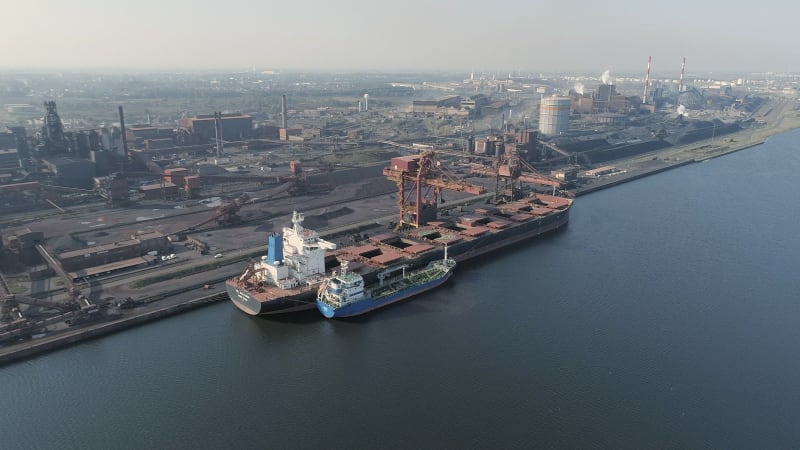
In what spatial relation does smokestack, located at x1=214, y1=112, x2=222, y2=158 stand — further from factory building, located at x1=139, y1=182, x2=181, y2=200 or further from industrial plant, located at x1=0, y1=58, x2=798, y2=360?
factory building, located at x1=139, y1=182, x2=181, y2=200

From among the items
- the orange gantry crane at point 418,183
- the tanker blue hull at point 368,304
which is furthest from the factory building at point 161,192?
the tanker blue hull at point 368,304

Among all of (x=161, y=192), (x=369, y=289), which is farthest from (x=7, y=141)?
(x=369, y=289)

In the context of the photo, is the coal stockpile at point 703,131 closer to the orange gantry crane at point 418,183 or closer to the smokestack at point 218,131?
the orange gantry crane at point 418,183

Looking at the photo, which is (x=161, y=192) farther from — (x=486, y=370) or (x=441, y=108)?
(x=441, y=108)

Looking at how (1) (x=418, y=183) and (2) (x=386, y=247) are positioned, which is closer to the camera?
(2) (x=386, y=247)

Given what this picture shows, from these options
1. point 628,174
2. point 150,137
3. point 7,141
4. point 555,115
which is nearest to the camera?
point 7,141

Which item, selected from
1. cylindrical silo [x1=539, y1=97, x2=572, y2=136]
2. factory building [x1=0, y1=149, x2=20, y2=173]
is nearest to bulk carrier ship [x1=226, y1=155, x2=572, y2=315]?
factory building [x1=0, y1=149, x2=20, y2=173]
